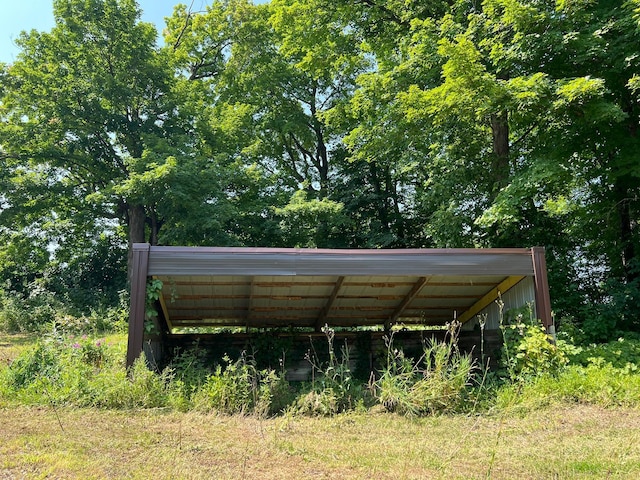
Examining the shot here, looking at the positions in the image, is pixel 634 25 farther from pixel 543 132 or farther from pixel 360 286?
pixel 360 286

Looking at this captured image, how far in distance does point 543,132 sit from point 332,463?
956 cm

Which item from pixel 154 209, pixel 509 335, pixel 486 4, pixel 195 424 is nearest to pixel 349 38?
pixel 486 4

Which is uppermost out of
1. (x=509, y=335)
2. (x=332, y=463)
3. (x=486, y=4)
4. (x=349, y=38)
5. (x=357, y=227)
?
(x=349, y=38)

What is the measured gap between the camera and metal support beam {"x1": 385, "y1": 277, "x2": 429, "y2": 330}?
7504 millimetres

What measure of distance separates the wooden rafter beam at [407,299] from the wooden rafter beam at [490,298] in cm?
126

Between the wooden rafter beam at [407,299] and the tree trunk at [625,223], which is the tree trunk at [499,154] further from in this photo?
the wooden rafter beam at [407,299]

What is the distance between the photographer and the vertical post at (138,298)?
241 inches

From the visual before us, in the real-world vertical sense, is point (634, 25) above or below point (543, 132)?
above

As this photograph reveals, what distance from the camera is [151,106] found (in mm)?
18578

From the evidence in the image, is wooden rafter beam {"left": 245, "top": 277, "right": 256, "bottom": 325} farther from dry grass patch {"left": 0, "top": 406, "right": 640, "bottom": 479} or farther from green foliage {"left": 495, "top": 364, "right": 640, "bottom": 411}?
green foliage {"left": 495, "top": 364, "right": 640, "bottom": 411}

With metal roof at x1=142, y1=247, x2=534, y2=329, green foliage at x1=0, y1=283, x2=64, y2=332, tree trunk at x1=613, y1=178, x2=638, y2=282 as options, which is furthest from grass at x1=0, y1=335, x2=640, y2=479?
green foliage at x1=0, y1=283, x2=64, y2=332

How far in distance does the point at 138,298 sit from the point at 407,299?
437cm

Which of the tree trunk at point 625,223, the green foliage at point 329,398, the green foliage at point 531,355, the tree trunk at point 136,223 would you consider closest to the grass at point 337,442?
the green foliage at point 329,398

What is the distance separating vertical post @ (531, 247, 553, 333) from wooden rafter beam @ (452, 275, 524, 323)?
1.30 feet
